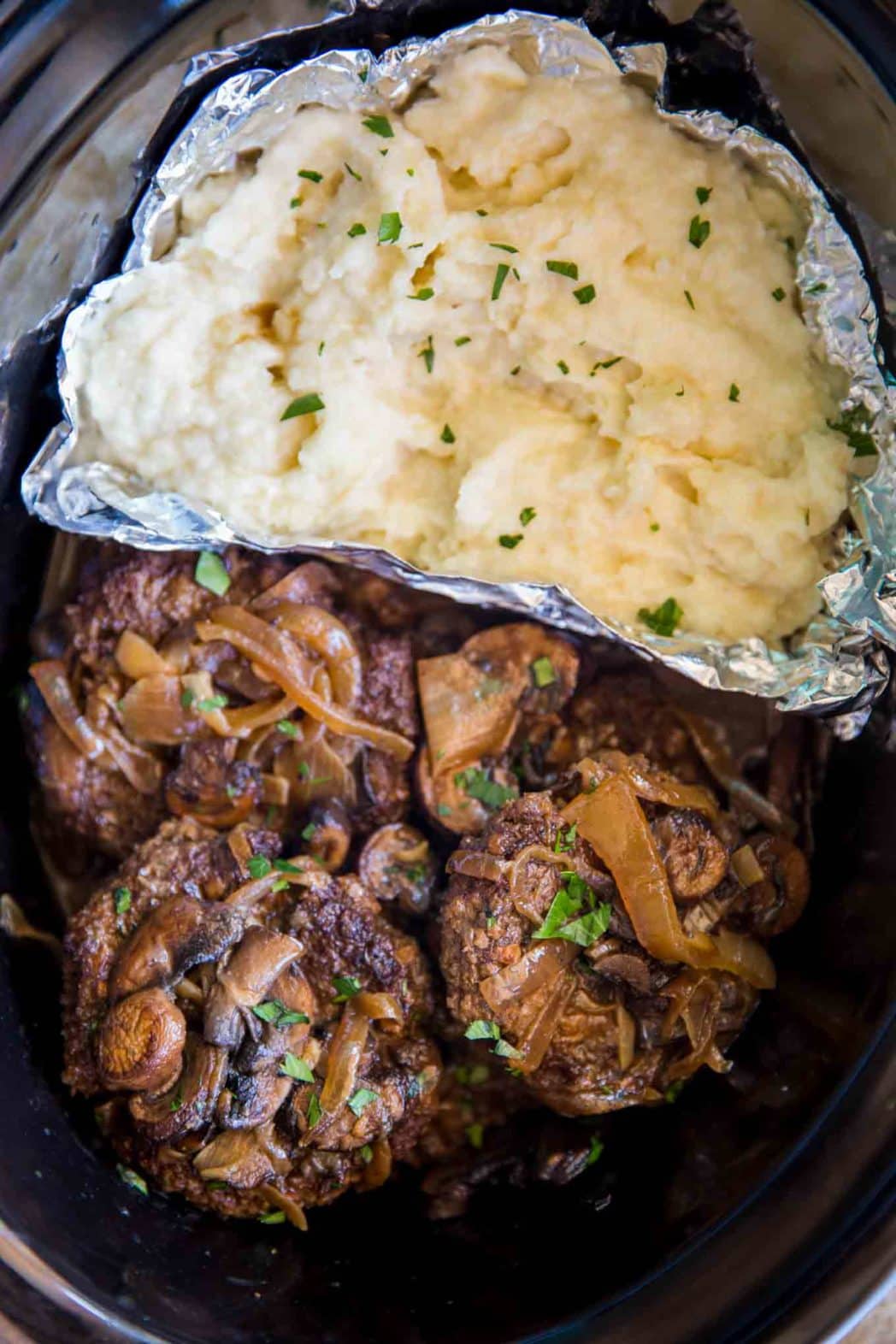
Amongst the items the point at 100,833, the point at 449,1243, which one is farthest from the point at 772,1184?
the point at 100,833

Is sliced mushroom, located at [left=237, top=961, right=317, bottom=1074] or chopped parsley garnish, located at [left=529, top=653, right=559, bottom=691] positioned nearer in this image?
sliced mushroom, located at [left=237, top=961, right=317, bottom=1074]

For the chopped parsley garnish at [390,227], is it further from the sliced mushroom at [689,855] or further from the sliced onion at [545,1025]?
the sliced onion at [545,1025]

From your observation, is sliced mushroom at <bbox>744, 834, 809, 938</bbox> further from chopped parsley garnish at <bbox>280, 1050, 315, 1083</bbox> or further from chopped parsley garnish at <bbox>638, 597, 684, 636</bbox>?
chopped parsley garnish at <bbox>280, 1050, 315, 1083</bbox>

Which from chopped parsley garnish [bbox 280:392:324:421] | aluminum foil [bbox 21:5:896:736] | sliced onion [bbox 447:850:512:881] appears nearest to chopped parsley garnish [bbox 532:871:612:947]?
sliced onion [bbox 447:850:512:881]

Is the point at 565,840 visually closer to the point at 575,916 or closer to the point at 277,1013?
the point at 575,916

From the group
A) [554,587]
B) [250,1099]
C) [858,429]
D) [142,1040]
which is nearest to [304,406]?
[554,587]

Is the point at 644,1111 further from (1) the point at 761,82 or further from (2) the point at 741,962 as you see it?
(1) the point at 761,82
